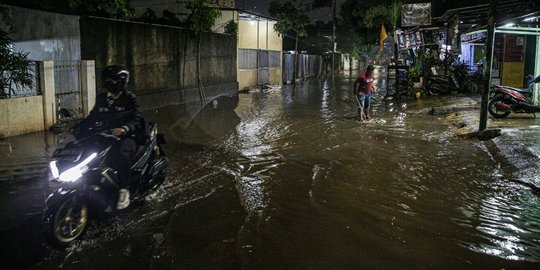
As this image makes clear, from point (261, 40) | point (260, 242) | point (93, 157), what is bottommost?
point (260, 242)

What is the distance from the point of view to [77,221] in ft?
15.7

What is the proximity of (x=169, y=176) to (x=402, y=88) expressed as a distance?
1619 centimetres

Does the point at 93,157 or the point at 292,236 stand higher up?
the point at 93,157

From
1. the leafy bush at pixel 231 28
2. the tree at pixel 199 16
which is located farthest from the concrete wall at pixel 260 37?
the tree at pixel 199 16

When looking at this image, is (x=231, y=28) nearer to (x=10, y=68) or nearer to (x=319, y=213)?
(x=10, y=68)

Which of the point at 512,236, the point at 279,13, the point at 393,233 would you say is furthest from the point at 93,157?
the point at 279,13

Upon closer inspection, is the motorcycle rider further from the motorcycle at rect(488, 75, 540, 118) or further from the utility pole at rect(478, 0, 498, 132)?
the motorcycle at rect(488, 75, 540, 118)

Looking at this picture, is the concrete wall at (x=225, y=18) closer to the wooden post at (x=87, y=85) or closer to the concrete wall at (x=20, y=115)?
the wooden post at (x=87, y=85)

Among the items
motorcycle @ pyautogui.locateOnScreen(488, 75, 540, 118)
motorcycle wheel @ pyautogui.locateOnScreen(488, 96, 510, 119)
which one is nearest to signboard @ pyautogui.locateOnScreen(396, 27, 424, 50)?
motorcycle @ pyautogui.locateOnScreen(488, 75, 540, 118)

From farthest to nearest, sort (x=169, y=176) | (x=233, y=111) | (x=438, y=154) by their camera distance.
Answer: (x=233, y=111), (x=438, y=154), (x=169, y=176)

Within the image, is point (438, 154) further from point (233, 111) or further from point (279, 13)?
point (279, 13)

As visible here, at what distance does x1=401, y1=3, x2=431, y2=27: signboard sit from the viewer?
1986cm

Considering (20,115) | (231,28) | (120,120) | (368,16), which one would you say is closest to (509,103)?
(120,120)

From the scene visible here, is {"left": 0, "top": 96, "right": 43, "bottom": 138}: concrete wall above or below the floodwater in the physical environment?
above
